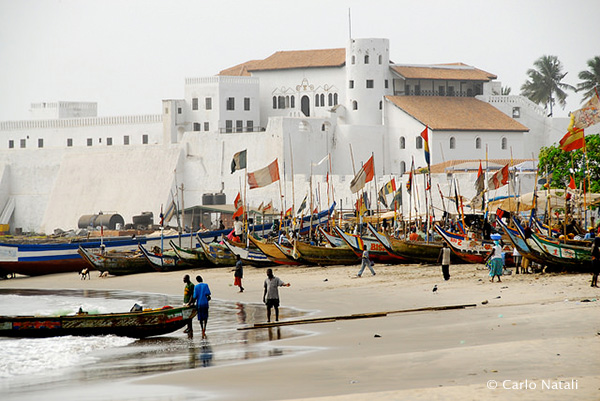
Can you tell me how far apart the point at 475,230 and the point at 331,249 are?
618cm

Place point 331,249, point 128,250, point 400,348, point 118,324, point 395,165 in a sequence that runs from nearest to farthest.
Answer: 1. point 400,348
2. point 118,324
3. point 331,249
4. point 128,250
5. point 395,165

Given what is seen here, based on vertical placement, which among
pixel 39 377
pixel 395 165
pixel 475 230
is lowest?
pixel 39 377

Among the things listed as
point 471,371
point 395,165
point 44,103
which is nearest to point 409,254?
point 471,371

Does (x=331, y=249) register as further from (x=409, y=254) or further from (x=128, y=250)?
(x=128, y=250)

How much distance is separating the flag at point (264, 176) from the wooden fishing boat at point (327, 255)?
5.76m

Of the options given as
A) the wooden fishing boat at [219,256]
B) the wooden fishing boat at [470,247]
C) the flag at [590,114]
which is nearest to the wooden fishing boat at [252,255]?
the wooden fishing boat at [219,256]

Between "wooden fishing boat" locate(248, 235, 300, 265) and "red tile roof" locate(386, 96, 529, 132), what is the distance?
97.7 feet

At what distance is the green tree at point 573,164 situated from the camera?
38931mm

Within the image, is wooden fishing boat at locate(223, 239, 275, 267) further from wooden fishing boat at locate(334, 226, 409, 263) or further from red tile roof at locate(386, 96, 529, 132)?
red tile roof at locate(386, 96, 529, 132)

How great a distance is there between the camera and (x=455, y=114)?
2591 inches

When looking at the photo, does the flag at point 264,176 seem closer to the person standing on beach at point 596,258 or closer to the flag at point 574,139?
the flag at point 574,139

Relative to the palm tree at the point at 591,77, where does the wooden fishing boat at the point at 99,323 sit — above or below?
below

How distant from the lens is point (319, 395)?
Answer: 1219 centimetres

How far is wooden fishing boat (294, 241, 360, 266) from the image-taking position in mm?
33344
